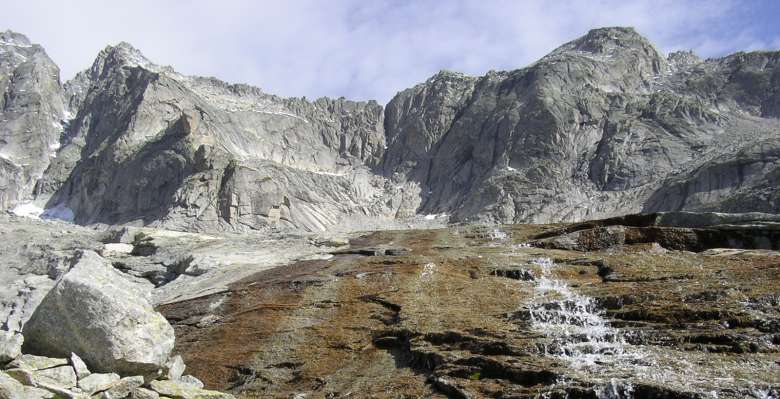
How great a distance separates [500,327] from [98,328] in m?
9.63

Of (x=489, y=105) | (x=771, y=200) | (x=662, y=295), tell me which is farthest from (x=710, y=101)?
(x=662, y=295)

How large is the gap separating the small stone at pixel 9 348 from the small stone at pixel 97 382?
4.88ft

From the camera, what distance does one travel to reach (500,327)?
1856cm

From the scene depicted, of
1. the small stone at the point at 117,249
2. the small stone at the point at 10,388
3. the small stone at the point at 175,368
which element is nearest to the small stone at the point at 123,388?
the small stone at the point at 10,388

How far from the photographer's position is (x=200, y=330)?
953 inches

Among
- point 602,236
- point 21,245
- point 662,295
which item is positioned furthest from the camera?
point 21,245

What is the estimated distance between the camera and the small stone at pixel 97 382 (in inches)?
570

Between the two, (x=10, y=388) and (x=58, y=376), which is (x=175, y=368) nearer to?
(x=58, y=376)

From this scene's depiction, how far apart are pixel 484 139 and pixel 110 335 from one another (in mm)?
152073

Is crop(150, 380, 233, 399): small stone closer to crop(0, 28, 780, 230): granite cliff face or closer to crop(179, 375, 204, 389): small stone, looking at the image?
crop(179, 375, 204, 389): small stone

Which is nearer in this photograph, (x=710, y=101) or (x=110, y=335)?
(x=110, y=335)

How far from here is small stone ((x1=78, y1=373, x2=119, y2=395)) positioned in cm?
1448

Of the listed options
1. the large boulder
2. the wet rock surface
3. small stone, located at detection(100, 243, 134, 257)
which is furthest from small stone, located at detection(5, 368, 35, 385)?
small stone, located at detection(100, 243, 134, 257)

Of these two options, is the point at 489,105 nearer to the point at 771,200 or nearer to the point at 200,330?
the point at 771,200
